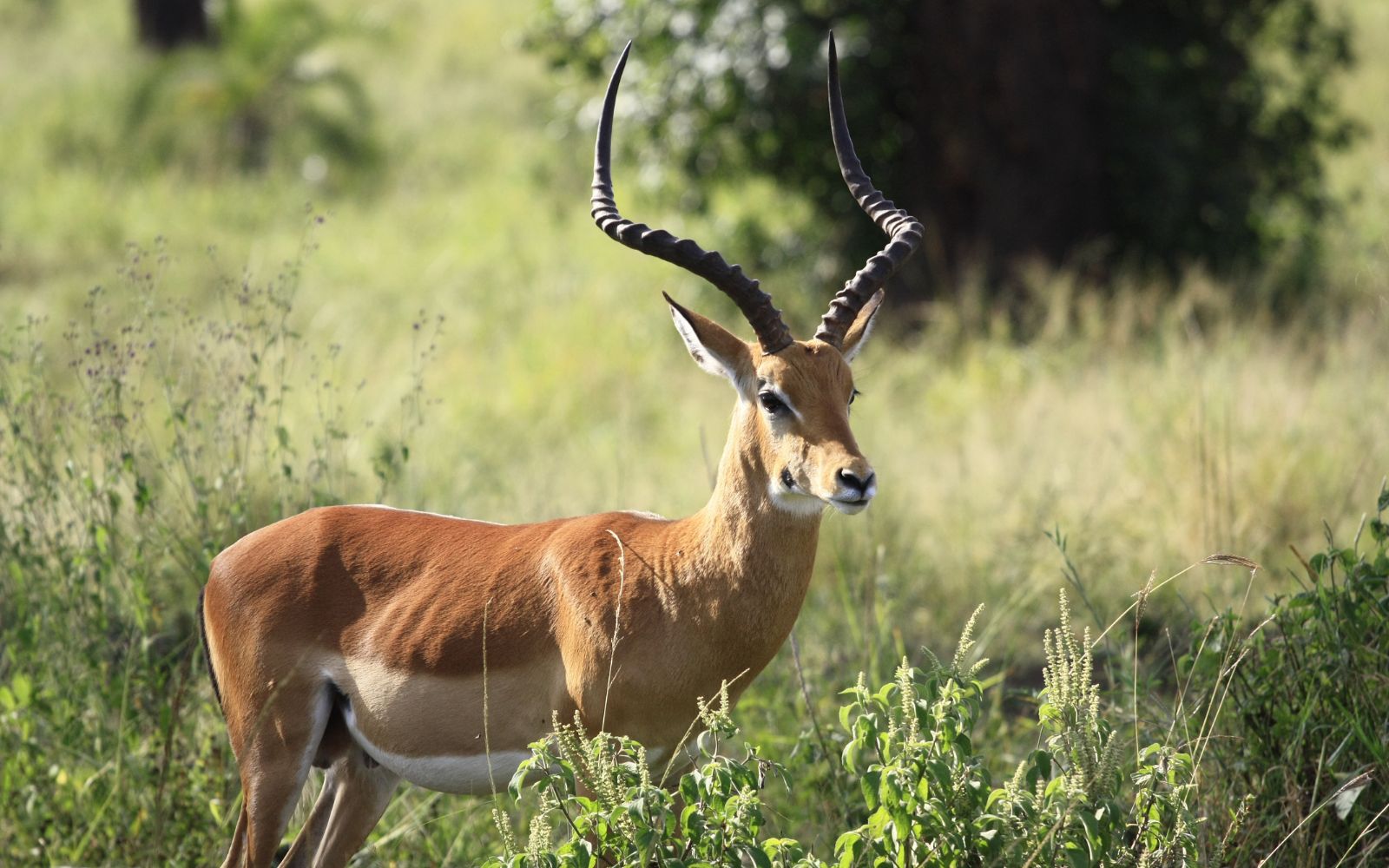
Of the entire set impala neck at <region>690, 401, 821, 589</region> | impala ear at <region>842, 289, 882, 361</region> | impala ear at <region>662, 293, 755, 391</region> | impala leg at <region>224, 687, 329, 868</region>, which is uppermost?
impala ear at <region>842, 289, 882, 361</region>

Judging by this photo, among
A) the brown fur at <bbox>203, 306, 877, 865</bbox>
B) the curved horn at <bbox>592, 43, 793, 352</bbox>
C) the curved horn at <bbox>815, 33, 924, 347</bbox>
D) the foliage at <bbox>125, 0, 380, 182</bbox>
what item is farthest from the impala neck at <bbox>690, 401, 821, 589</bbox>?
the foliage at <bbox>125, 0, 380, 182</bbox>

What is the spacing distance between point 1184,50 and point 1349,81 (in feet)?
21.2

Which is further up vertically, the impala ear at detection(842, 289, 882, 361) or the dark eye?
the impala ear at detection(842, 289, 882, 361)

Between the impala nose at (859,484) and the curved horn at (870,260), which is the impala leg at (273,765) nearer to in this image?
the impala nose at (859,484)

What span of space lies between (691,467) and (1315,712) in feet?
14.7

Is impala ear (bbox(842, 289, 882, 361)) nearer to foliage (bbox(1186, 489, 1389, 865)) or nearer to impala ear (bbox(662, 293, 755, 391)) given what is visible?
impala ear (bbox(662, 293, 755, 391))

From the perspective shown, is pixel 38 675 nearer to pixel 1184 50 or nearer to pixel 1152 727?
pixel 1152 727

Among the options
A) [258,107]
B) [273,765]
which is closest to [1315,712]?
[273,765]

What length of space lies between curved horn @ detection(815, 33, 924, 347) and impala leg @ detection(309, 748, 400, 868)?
168 centimetres

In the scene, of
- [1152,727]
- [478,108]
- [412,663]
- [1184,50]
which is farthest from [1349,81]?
[412,663]

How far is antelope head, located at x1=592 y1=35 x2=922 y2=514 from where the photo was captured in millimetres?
3500

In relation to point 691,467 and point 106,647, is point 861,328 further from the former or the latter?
point 691,467

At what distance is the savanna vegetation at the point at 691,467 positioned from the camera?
11.2 feet

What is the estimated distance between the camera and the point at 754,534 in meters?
3.65
